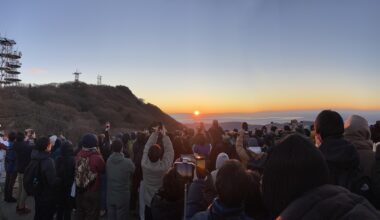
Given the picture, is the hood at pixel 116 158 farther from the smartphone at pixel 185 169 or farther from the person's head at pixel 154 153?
the smartphone at pixel 185 169

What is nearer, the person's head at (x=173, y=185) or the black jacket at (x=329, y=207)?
the black jacket at (x=329, y=207)

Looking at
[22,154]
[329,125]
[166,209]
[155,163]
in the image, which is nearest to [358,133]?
[329,125]

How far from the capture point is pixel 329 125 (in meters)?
3.49

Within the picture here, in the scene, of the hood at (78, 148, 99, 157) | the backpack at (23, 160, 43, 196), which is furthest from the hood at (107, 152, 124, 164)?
the backpack at (23, 160, 43, 196)

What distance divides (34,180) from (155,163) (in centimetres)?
238

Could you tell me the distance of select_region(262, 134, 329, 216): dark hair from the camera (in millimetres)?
1699

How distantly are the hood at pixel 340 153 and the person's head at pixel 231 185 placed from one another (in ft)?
3.19

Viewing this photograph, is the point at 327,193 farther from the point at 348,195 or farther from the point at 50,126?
the point at 50,126

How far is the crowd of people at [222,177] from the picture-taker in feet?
5.58

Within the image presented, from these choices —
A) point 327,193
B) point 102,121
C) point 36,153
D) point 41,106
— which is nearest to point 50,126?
point 41,106

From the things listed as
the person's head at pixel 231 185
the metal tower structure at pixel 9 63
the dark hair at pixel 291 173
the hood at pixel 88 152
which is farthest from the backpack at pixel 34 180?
the metal tower structure at pixel 9 63

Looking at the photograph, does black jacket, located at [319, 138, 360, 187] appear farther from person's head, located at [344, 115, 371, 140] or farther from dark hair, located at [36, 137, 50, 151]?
dark hair, located at [36, 137, 50, 151]

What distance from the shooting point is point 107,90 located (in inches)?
2815

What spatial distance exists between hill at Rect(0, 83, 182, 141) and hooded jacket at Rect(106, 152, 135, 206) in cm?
2731
